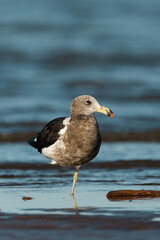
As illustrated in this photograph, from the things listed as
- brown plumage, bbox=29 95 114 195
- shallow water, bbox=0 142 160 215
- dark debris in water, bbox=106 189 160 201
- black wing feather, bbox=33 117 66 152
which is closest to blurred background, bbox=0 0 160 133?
shallow water, bbox=0 142 160 215

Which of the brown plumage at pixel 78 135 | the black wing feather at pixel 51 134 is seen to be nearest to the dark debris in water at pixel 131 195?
the brown plumage at pixel 78 135

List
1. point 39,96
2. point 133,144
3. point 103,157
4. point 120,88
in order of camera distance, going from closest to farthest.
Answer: point 103,157
point 133,144
point 39,96
point 120,88

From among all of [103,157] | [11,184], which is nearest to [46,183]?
[11,184]

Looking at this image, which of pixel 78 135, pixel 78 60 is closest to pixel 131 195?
pixel 78 135

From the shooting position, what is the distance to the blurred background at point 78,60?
Result: 1407 centimetres

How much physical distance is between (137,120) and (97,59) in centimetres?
723

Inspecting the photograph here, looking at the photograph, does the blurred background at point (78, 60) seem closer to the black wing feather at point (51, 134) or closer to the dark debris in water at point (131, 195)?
the black wing feather at point (51, 134)

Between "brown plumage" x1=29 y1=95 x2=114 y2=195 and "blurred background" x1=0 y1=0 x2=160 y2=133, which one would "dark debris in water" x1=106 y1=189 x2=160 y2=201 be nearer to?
"brown plumage" x1=29 y1=95 x2=114 y2=195

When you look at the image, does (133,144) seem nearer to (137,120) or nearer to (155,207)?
(137,120)

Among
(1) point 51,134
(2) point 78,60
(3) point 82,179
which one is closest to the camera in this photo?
(1) point 51,134

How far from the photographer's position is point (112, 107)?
14.7 meters

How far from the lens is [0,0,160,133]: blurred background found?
14.1m

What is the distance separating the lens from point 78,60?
19.8 m

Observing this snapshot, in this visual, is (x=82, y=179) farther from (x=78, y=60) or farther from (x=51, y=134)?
(x=78, y=60)
